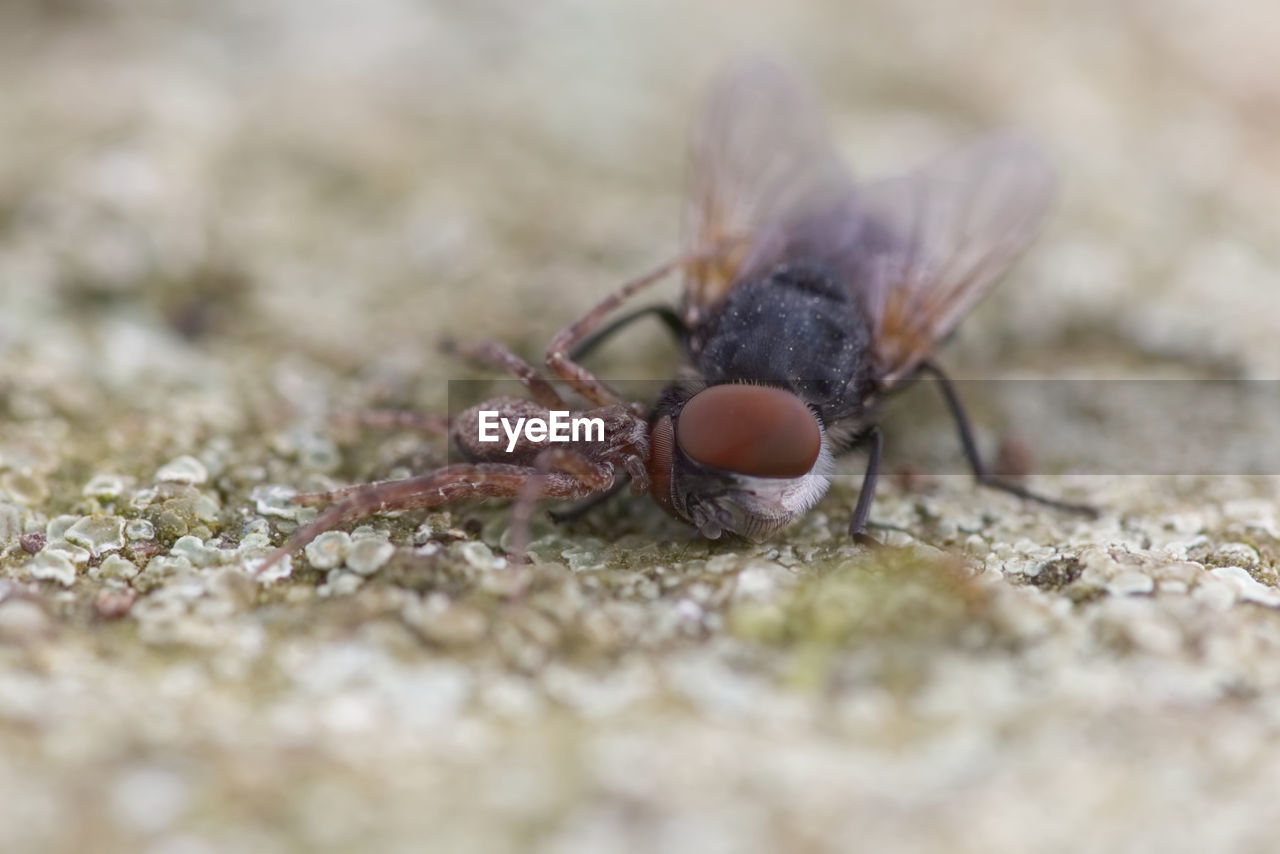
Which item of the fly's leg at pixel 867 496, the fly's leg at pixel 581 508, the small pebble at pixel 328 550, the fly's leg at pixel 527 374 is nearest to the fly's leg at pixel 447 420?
the fly's leg at pixel 527 374

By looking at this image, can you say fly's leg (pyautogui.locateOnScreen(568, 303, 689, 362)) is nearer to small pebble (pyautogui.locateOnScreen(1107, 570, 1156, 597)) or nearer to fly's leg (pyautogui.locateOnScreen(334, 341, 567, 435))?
Result: fly's leg (pyautogui.locateOnScreen(334, 341, 567, 435))

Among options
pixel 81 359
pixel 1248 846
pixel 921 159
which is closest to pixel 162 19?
pixel 81 359

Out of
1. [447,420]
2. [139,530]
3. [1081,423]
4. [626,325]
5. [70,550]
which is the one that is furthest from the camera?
[1081,423]

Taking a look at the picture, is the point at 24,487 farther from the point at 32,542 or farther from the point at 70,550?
the point at 70,550

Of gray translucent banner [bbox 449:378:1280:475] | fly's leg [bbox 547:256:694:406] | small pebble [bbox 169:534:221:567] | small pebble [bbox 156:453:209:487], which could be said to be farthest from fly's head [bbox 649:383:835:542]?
small pebble [bbox 156:453:209:487]

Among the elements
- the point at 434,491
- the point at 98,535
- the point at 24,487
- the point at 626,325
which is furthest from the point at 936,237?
the point at 24,487

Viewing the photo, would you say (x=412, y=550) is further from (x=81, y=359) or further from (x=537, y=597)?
(x=81, y=359)

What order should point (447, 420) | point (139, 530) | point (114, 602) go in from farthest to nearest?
point (447, 420), point (139, 530), point (114, 602)
